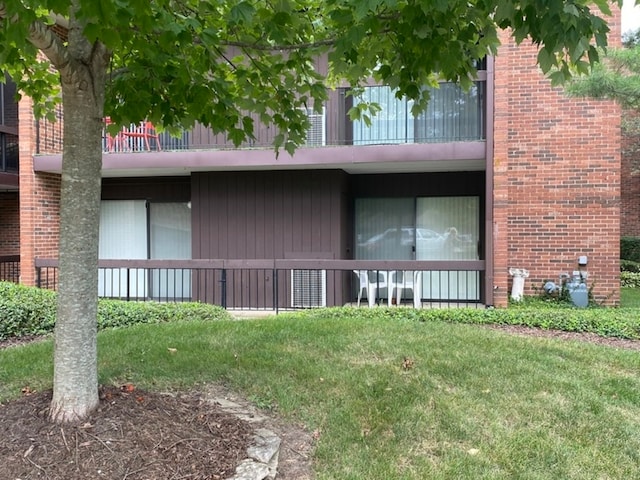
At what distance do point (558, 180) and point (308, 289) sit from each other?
502cm

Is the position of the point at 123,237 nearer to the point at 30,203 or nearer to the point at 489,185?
the point at 30,203

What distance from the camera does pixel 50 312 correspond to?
7.15 m

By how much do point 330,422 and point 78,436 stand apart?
1.65 metres

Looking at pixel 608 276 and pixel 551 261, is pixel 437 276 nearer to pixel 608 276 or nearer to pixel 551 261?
pixel 551 261

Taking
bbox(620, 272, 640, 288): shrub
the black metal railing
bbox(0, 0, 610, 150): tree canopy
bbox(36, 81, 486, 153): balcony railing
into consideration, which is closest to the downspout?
bbox(36, 81, 486, 153): balcony railing

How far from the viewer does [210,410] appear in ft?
12.1

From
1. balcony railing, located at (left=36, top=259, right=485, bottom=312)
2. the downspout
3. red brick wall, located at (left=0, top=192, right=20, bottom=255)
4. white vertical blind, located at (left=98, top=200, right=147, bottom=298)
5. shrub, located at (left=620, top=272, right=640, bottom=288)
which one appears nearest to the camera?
the downspout

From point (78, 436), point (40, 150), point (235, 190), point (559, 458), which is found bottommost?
point (559, 458)

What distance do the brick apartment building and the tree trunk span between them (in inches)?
228

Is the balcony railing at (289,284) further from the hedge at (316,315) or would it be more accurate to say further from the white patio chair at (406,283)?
the hedge at (316,315)

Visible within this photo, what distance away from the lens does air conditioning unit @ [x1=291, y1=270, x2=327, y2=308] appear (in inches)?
392

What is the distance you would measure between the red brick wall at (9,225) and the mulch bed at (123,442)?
11.6 m

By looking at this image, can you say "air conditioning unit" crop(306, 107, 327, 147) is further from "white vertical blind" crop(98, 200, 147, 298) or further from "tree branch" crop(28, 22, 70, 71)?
"tree branch" crop(28, 22, 70, 71)

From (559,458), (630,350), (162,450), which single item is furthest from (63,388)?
(630,350)
